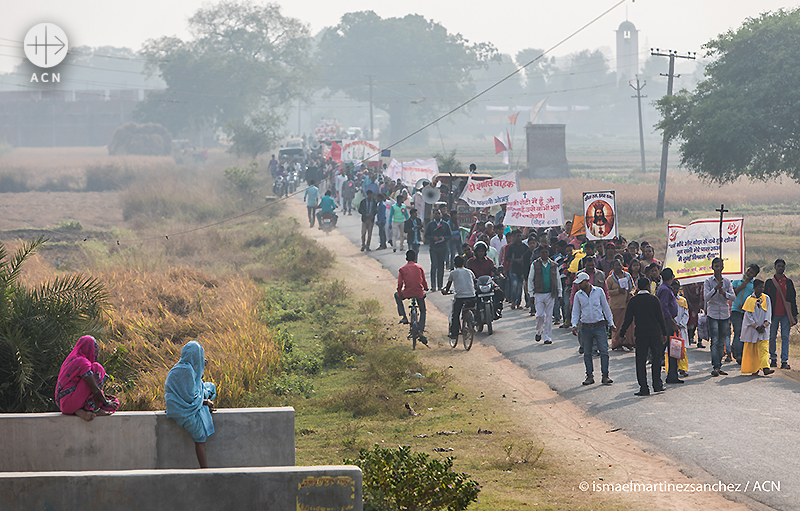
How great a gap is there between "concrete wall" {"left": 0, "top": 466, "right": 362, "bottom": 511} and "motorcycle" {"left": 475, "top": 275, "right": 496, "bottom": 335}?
8.10m

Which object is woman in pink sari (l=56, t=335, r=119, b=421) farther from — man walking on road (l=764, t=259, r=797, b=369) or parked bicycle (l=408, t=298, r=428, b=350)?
man walking on road (l=764, t=259, r=797, b=369)

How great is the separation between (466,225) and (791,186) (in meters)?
31.0

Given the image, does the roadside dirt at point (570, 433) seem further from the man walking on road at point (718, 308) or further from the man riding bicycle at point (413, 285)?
the man walking on road at point (718, 308)

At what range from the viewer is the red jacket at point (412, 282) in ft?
44.0

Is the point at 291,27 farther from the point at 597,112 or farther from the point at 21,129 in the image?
the point at 597,112

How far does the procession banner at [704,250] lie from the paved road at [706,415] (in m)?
1.39

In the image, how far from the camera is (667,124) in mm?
30328

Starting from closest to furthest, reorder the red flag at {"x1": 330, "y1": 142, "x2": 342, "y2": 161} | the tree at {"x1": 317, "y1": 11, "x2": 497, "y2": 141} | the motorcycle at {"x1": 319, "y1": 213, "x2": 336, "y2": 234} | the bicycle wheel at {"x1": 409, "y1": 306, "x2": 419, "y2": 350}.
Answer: the bicycle wheel at {"x1": 409, "y1": 306, "x2": 419, "y2": 350} → the motorcycle at {"x1": 319, "y1": 213, "x2": 336, "y2": 234} → the red flag at {"x1": 330, "y1": 142, "x2": 342, "y2": 161} → the tree at {"x1": 317, "y1": 11, "x2": 497, "y2": 141}

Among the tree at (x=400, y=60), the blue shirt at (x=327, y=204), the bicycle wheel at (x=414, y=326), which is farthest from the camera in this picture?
the tree at (x=400, y=60)

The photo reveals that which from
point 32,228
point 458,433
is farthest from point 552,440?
point 32,228

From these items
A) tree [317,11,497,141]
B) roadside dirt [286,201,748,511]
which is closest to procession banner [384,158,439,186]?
roadside dirt [286,201,748,511]

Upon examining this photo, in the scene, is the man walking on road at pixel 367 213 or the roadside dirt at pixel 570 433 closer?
the roadside dirt at pixel 570 433

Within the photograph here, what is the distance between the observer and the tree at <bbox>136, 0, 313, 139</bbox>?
84000 millimetres

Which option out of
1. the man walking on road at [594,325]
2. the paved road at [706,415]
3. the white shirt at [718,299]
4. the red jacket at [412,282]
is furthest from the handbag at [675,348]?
the red jacket at [412,282]
